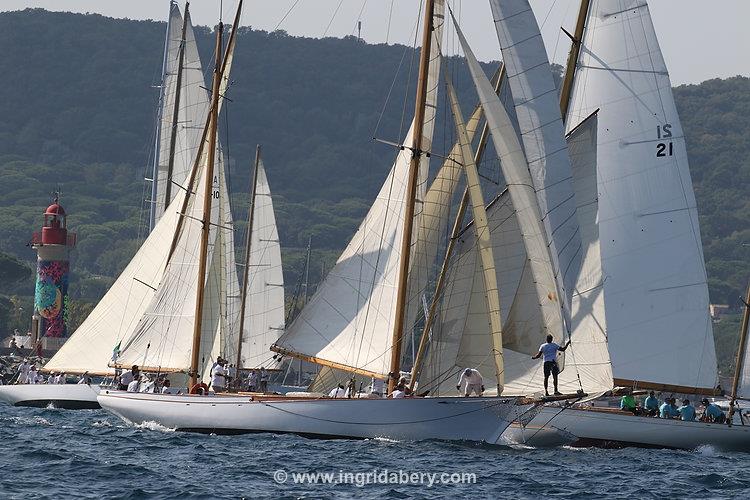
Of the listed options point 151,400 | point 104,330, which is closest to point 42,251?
point 104,330

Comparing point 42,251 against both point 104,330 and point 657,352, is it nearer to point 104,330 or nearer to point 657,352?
point 104,330

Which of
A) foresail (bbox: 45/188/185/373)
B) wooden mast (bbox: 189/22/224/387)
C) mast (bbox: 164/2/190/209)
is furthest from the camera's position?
mast (bbox: 164/2/190/209)

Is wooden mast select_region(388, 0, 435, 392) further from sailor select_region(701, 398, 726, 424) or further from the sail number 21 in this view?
sailor select_region(701, 398, 726, 424)

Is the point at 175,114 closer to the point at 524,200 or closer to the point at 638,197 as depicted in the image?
the point at 638,197

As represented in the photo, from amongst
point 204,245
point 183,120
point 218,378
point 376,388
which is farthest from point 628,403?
point 183,120

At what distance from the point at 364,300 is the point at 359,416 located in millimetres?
3381

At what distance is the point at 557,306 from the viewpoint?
3712 cm

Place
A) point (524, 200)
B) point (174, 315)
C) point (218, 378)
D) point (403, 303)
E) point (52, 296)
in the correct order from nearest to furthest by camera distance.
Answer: point (524, 200)
point (403, 303)
point (218, 378)
point (174, 315)
point (52, 296)

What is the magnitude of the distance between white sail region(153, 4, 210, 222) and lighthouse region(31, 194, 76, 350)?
32871 mm

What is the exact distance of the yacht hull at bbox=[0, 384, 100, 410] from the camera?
57.5 metres

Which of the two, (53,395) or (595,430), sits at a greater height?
(53,395)

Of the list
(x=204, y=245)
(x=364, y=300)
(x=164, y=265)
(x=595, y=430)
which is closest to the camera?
(x=364, y=300)

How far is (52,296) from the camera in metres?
95.1

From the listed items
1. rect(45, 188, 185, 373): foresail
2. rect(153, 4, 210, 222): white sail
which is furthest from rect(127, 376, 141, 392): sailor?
rect(153, 4, 210, 222): white sail
